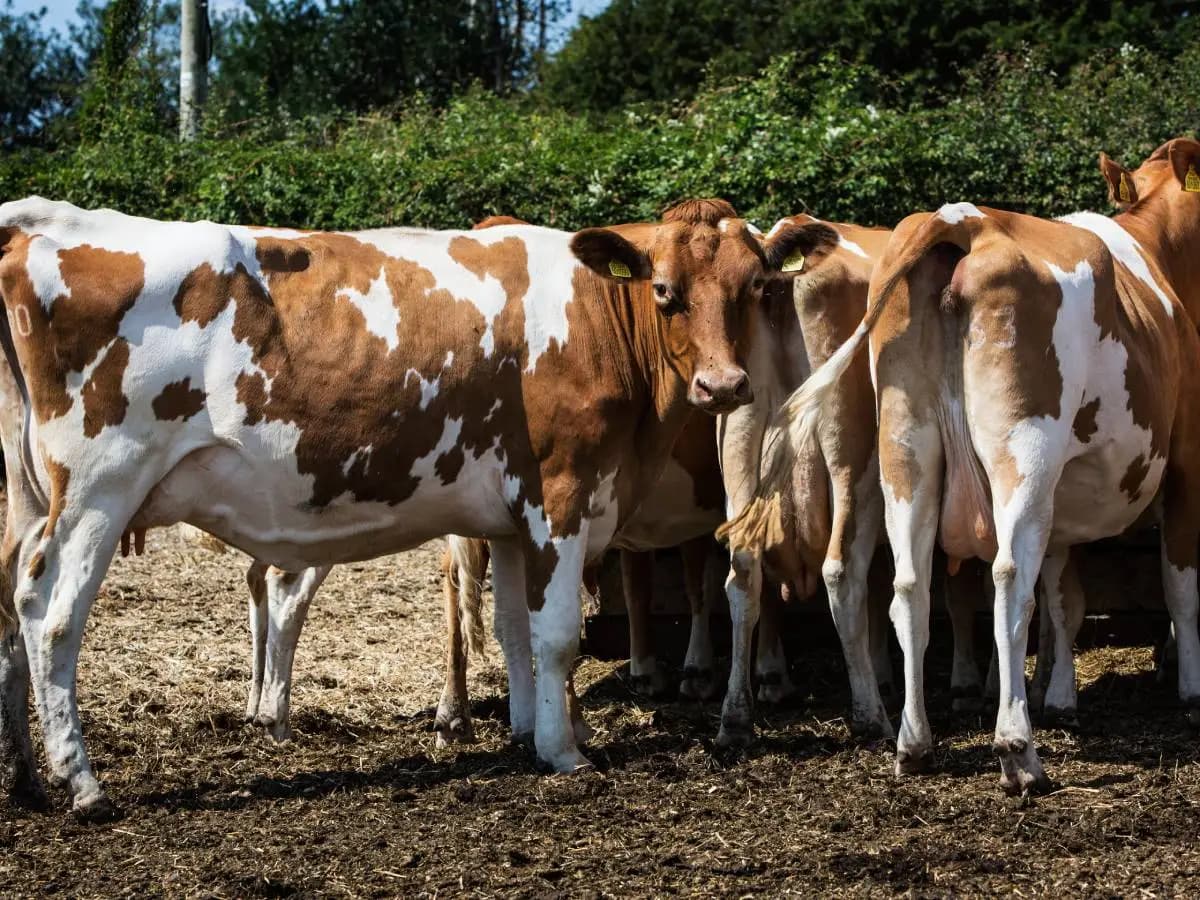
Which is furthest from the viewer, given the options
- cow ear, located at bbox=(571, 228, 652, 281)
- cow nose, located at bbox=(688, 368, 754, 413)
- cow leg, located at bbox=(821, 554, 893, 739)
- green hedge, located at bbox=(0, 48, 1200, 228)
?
green hedge, located at bbox=(0, 48, 1200, 228)

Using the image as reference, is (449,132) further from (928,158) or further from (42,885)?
(42,885)

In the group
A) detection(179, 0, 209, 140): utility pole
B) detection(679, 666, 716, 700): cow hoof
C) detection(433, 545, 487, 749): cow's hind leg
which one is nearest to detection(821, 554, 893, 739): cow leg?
detection(679, 666, 716, 700): cow hoof

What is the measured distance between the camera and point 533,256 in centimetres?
717

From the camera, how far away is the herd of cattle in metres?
6.30

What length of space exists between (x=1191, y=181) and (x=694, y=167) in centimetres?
610

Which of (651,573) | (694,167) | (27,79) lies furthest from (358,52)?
(651,573)

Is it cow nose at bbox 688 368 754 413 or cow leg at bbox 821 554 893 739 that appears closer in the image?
cow nose at bbox 688 368 754 413

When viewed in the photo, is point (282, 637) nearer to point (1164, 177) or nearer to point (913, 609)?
point (913, 609)

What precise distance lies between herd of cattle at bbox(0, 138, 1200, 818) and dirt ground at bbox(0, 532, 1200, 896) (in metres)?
0.29

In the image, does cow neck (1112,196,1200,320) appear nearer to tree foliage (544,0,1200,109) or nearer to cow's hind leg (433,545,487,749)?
cow's hind leg (433,545,487,749)

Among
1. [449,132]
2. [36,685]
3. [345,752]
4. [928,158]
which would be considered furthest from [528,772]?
[449,132]

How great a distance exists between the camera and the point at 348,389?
6.61 m

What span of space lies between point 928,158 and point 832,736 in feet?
25.7

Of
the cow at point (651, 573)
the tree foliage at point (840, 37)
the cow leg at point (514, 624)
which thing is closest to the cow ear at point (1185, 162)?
the cow at point (651, 573)
